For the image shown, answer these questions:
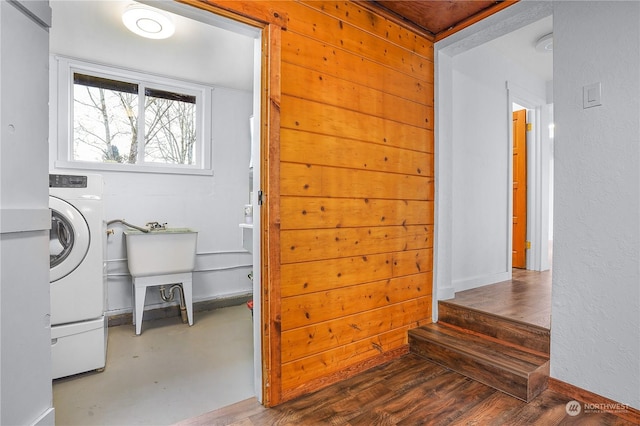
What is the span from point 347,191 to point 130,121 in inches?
93.5

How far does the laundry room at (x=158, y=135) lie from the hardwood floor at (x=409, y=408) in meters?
1.26

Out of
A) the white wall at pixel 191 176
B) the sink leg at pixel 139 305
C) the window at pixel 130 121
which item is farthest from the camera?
the window at pixel 130 121

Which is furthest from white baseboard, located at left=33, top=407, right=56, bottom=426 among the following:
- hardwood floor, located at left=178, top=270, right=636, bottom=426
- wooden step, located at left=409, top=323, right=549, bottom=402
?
wooden step, located at left=409, top=323, right=549, bottom=402

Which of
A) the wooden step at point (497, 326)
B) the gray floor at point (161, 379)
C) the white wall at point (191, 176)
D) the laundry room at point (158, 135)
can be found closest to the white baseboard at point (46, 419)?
the gray floor at point (161, 379)

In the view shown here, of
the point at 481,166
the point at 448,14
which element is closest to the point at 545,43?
the point at 481,166

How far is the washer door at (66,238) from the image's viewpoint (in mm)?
1988

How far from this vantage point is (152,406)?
68.7 inches

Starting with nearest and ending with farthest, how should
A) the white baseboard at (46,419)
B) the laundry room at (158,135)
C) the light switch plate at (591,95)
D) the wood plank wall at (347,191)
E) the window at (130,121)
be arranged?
the white baseboard at (46,419)
the light switch plate at (591,95)
the wood plank wall at (347,191)
the laundry room at (158,135)
the window at (130,121)

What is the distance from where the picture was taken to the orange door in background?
3836 mm

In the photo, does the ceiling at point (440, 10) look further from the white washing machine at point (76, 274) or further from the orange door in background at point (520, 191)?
the white washing machine at point (76, 274)

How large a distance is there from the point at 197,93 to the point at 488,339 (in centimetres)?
338

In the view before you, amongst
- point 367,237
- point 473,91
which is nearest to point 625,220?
point 367,237

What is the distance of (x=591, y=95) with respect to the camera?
1680mm

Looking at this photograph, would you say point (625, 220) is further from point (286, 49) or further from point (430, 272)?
point (286, 49)
